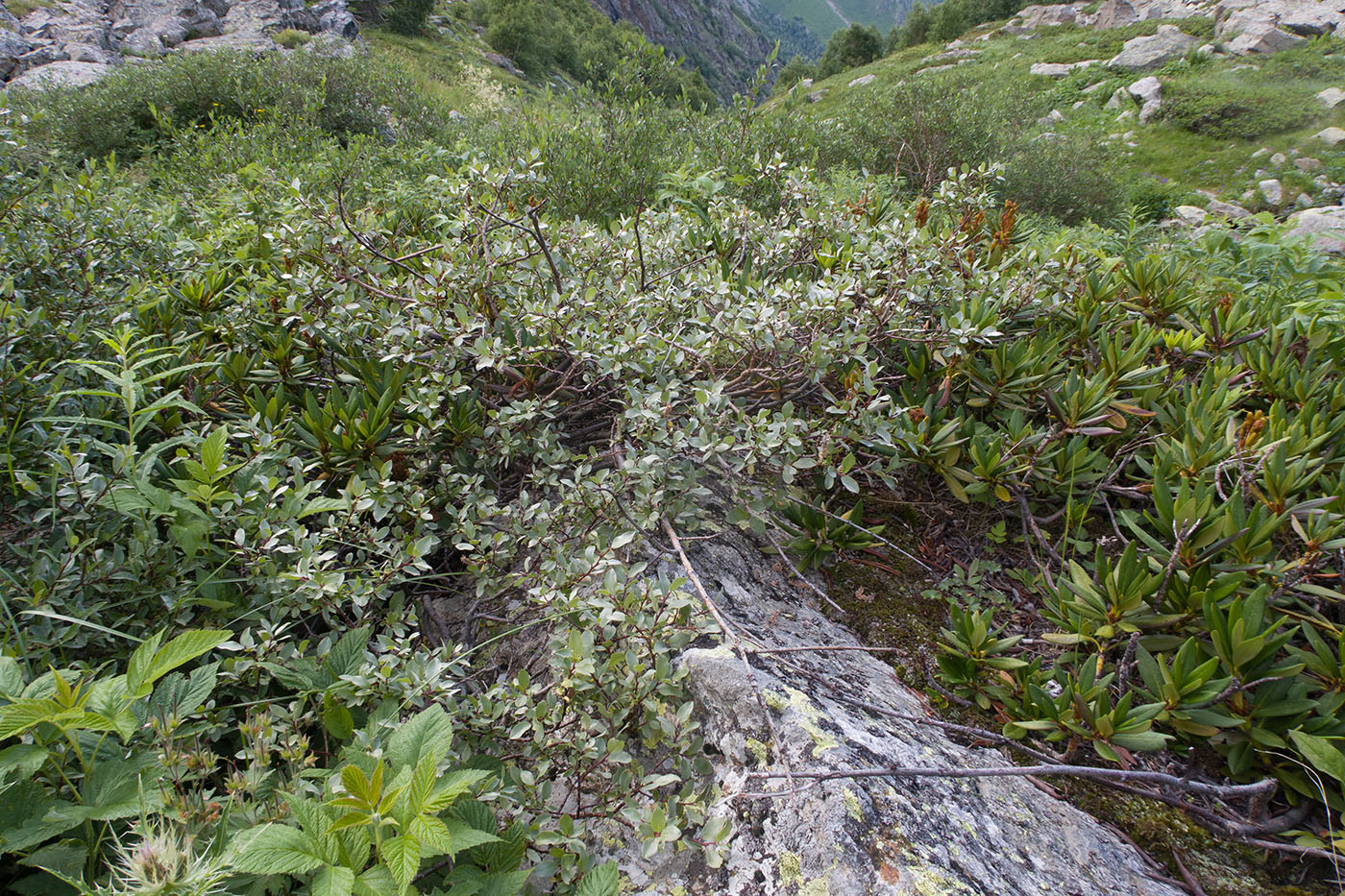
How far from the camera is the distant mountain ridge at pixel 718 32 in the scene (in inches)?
3371

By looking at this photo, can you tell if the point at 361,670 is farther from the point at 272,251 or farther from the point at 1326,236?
the point at 1326,236

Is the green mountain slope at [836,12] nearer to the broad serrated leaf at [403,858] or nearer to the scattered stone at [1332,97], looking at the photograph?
the scattered stone at [1332,97]

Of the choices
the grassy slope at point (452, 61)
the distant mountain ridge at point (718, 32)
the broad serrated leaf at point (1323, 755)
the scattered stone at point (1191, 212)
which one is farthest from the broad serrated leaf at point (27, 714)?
the distant mountain ridge at point (718, 32)

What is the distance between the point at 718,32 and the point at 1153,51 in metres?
113

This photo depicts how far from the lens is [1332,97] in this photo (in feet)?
55.8

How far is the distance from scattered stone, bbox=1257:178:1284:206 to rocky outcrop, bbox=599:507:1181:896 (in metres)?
18.6

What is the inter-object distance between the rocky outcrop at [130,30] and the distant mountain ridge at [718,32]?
43.5 metres

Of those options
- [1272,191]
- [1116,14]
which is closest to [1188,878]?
[1272,191]

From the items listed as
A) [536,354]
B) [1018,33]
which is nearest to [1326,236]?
[536,354]

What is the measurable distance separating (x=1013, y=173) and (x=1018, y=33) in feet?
97.5

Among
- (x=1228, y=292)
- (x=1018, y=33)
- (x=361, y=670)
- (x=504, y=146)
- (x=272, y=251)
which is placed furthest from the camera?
(x=1018, y=33)

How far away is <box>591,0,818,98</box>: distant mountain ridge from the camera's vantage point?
85.6 metres

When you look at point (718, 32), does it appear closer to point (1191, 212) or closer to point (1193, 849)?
point (1191, 212)

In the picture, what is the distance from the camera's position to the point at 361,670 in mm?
1469
